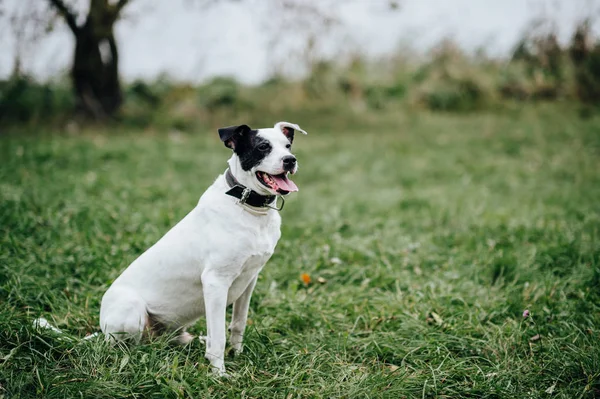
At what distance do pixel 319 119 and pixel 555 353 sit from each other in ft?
33.9

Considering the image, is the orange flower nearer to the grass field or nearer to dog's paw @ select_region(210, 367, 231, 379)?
the grass field

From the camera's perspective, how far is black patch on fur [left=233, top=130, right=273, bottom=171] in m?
2.74

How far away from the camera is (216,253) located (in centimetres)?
268

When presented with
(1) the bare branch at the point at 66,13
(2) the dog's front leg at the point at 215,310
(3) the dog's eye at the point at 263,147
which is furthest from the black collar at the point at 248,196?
(1) the bare branch at the point at 66,13

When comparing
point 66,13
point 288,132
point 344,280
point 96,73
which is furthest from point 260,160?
point 96,73

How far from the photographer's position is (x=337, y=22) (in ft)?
37.4

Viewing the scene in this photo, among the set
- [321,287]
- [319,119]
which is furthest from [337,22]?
[321,287]

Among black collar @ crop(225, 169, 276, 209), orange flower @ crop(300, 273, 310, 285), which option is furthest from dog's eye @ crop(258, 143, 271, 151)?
orange flower @ crop(300, 273, 310, 285)

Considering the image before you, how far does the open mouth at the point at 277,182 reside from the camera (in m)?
2.69

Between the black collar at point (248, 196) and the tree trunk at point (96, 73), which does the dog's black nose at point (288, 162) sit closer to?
the black collar at point (248, 196)

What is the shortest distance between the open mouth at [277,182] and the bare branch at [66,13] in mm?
9461

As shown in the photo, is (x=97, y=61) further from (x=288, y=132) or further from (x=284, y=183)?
(x=284, y=183)

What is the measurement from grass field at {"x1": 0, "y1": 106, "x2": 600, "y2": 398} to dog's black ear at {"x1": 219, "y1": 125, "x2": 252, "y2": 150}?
4.25 feet

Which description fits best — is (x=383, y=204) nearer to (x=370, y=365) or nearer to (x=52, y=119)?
(x=370, y=365)
